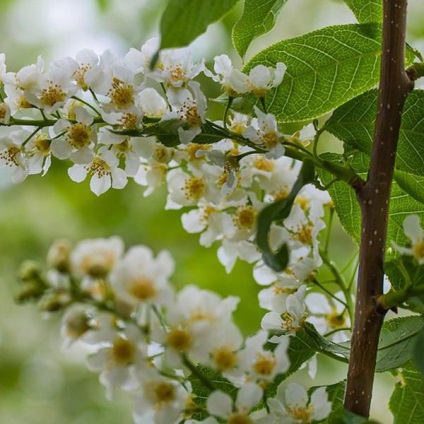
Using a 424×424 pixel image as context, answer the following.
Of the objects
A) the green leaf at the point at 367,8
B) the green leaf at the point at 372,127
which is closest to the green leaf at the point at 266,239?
the green leaf at the point at 372,127

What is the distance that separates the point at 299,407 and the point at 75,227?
1.92m

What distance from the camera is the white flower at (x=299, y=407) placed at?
0.60 metres

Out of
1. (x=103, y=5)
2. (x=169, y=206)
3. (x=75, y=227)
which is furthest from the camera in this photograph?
(x=103, y=5)

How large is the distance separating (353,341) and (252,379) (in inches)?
3.9

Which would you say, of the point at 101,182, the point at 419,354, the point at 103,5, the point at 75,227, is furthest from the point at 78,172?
the point at 103,5

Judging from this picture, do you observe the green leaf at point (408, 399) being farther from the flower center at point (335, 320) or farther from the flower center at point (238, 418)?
the flower center at point (238, 418)

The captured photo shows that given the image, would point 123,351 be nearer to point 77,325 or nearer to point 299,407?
point 77,325

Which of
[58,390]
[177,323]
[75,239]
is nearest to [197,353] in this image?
[177,323]

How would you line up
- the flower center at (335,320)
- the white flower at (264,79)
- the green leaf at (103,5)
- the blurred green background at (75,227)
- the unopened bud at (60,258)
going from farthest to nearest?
the green leaf at (103,5) → the blurred green background at (75,227) → the flower center at (335,320) → the white flower at (264,79) → the unopened bud at (60,258)

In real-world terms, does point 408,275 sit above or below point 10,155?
below

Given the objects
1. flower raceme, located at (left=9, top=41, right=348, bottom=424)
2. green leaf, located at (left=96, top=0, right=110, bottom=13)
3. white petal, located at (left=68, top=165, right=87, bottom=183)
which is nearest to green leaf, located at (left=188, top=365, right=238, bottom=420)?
flower raceme, located at (left=9, top=41, right=348, bottom=424)

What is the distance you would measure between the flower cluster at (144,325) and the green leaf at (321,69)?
0.91ft

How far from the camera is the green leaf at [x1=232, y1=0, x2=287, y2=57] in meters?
0.78

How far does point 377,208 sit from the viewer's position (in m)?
0.65
